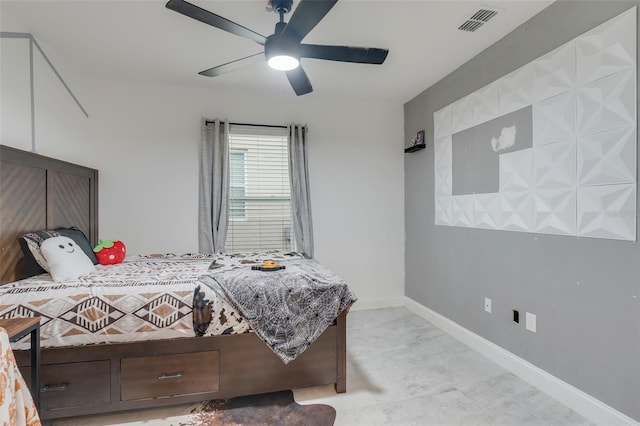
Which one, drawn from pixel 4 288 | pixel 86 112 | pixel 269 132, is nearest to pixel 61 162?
pixel 86 112

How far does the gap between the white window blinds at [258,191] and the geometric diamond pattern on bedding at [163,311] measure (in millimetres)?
1745

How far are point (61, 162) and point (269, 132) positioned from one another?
195 centimetres

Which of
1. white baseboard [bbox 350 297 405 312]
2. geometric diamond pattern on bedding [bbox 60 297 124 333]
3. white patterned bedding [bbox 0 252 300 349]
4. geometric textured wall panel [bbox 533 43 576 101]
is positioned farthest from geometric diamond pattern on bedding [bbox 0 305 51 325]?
geometric textured wall panel [bbox 533 43 576 101]

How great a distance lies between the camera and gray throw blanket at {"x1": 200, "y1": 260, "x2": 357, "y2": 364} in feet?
6.21

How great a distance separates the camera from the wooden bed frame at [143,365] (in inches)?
68.8

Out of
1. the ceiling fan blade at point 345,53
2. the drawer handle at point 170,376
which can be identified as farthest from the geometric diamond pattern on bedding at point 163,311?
the ceiling fan blade at point 345,53

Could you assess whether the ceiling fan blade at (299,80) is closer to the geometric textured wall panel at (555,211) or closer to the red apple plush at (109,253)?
the geometric textured wall panel at (555,211)

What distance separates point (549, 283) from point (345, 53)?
6.70 ft

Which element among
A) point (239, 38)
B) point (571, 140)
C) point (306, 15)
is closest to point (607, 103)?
point (571, 140)

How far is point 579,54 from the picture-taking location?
188 cm

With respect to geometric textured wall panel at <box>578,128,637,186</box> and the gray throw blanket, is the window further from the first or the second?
geometric textured wall panel at <box>578,128,637,186</box>

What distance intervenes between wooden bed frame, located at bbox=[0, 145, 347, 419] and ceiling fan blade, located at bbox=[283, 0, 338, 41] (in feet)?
5.84

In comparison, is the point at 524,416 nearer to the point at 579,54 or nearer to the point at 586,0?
the point at 579,54

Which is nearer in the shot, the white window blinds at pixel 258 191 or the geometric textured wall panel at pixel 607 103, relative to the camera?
the geometric textured wall panel at pixel 607 103
